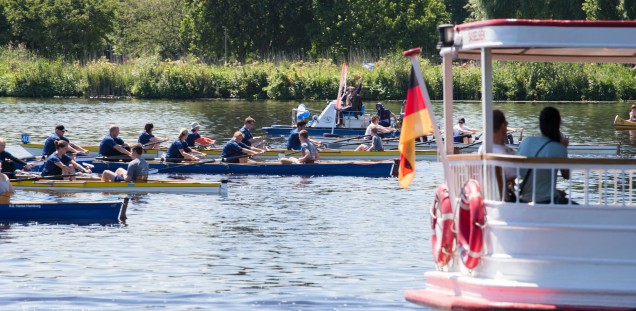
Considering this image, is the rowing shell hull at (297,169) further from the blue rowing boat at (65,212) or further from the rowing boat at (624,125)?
the rowing boat at (624,125)

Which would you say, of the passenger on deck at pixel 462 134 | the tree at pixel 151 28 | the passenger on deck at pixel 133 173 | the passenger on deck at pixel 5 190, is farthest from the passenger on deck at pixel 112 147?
the tree at pixel 151 28

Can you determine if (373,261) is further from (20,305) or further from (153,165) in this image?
(153,165)

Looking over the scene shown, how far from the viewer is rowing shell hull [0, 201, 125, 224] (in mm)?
23500

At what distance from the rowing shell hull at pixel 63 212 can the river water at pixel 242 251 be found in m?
0.33

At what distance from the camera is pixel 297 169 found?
107 ft

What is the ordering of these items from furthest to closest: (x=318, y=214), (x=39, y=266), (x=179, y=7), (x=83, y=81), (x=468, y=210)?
(x=179, y=7) → (x=83, y=81) → (x=318, y=214) → (x=39, y=266) → (x=468, y=210)

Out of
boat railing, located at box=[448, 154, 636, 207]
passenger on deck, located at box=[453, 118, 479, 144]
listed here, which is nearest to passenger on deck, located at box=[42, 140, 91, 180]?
passenger on deck, located at box=[453, 118, 479, 144]

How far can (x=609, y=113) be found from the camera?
5859cm

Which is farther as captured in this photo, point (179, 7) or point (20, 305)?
point (179, 7)

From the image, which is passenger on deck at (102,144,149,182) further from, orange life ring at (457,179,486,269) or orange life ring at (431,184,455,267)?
orange life ring at (457,179,486,269)

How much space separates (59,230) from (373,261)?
269 inches

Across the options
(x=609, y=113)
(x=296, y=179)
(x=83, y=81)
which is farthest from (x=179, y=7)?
(x=296, y=179)

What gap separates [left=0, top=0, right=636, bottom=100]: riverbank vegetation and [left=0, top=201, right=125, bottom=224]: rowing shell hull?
4544 centimetres

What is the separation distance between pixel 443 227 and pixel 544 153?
5.20ft
